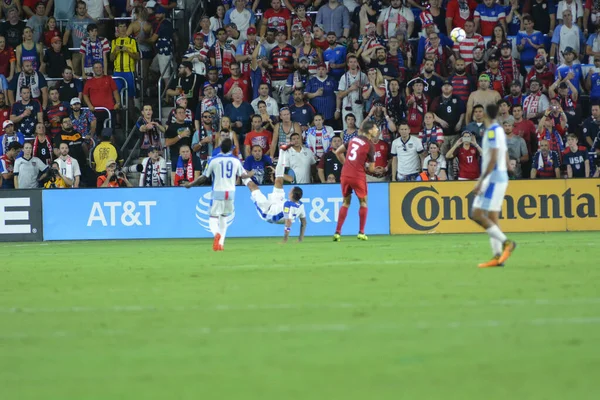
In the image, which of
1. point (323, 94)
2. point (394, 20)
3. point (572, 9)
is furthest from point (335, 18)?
point (572, 9)

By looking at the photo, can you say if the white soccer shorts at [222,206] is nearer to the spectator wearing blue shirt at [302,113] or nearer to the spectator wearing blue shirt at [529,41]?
the spectator wearing blue shirt at [302,113]

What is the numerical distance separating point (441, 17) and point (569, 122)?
4.46 meters

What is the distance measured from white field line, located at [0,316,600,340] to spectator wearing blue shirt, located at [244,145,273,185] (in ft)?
52.1

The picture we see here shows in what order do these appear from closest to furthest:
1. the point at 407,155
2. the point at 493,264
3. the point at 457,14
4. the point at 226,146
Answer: the point at 493,264
the point at 226,146
the point at 407,155
the point at 457,14

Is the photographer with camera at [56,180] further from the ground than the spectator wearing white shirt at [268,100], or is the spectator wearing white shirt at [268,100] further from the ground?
the spectator wearing white shirt at [268,100]

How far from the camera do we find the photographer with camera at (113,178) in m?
24.1

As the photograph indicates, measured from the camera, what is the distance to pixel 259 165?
2350 centimetres

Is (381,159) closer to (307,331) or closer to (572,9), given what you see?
(572,9)

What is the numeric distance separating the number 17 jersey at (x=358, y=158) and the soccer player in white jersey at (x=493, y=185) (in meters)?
7.08

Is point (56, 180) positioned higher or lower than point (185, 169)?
lower

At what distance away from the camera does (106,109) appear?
2592 cm

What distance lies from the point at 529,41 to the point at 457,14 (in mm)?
1945

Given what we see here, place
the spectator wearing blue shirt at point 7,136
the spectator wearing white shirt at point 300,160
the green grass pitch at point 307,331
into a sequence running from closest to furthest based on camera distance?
the green grass pitch at point 307,331 < the spectator wearing white shirt at point 300,160 < the spectator wearing blue shirt at point 7,136

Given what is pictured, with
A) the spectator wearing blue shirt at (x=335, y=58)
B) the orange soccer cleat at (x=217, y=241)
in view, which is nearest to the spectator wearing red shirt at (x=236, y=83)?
the spectator wearing blue shirt at (x=335, y=58)
